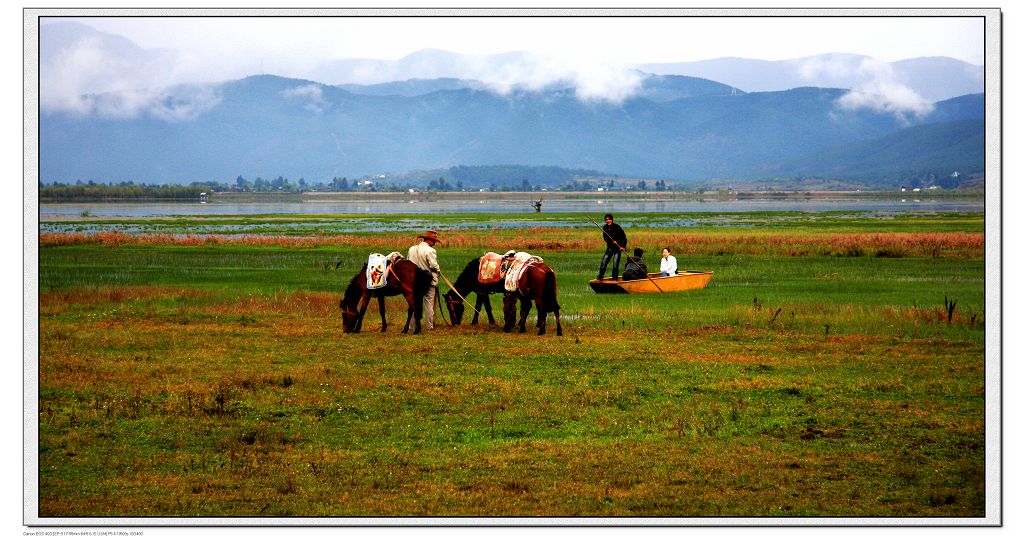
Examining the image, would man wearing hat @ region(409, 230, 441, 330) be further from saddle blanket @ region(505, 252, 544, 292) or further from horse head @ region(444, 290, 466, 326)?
saddle blanket @ region(505, 252, 544, 292)

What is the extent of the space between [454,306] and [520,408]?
791 cm

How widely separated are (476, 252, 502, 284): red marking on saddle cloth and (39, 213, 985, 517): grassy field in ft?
3.53

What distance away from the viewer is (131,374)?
16.8 m

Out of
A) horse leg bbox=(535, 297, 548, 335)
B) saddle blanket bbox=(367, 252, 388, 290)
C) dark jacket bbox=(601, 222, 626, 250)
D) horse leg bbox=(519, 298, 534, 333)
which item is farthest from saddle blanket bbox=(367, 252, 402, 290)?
dark jacket bbox=(601, 222, 626, 250)

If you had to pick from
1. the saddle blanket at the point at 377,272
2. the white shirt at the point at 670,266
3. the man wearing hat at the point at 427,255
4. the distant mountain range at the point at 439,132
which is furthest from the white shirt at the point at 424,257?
the white shirt at the point at 670,266

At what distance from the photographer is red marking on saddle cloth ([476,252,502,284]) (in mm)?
21094

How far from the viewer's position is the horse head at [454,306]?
2203 centimetres

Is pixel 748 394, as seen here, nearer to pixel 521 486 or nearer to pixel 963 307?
pixel 521 486

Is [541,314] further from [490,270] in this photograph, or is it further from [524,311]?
[490,270]

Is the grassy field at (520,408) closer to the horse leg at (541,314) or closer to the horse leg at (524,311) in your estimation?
the horse leg at (541,314)

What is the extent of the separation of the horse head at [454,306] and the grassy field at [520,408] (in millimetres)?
744

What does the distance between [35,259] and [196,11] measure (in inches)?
123

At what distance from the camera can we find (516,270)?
20.6 metres

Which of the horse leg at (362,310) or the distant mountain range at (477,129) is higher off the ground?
the distant mountain range at (477,129)
